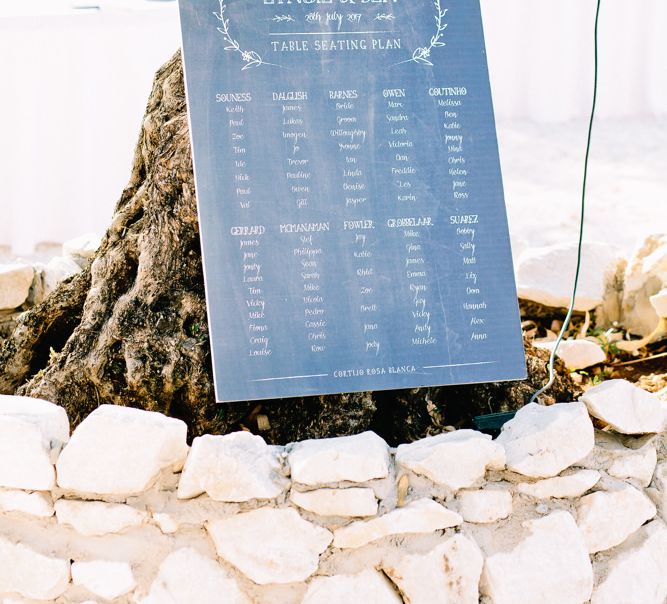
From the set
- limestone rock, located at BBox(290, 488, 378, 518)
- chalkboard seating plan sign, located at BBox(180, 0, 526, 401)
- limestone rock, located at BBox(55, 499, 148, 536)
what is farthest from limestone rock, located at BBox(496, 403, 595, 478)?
limestone rock, located at BBox(55, 499, 148, 536)

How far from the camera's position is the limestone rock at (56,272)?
3469 mm

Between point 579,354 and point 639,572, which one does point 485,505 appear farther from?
point 579,354

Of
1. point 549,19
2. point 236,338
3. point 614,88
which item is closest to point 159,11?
point 549,19

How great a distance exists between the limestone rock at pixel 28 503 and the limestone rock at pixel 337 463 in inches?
19.9

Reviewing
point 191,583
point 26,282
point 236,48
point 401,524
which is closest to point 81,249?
point 26,282

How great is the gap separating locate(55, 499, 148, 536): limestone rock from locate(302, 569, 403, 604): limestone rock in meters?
0.38

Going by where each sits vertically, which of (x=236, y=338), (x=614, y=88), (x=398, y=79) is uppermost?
(x=614, y=88)

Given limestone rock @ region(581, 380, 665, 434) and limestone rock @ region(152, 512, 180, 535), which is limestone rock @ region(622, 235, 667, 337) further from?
limestone rock @ region(152, 512, 180, 535)

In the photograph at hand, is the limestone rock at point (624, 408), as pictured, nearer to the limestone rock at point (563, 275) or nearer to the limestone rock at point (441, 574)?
the limestone rock at point (441, 574)

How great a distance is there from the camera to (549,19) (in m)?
6.91

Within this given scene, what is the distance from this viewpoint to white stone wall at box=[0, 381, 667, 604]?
2.06m

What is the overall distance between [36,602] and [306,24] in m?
1.47

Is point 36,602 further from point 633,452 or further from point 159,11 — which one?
point 159,11

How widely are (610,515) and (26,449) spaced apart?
1.26 meters
